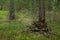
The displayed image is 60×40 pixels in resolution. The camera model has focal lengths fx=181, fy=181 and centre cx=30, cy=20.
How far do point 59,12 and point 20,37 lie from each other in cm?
1500

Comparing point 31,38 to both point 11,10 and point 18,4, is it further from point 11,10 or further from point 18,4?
point 18,4

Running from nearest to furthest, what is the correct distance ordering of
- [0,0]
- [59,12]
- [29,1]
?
[59,12] → [29,1] → [0,0]

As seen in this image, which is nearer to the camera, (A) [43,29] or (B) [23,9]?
(A) [43,29]

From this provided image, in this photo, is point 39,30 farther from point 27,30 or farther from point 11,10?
point 11,10

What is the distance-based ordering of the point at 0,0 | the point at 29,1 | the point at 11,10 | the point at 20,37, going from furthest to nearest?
the point at 0,0 → the point at 29,1 → the point at 11,10 → the point at 20,37

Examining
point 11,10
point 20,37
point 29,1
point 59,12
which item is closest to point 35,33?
point 20,37

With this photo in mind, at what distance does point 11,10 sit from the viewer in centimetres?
1922

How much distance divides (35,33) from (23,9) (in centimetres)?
2134

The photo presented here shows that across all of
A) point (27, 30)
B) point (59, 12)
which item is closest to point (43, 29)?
point (27, 30)

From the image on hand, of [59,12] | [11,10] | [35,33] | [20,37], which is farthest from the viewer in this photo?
[59,12]

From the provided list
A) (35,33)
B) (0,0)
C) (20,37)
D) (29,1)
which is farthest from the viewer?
(0,0)

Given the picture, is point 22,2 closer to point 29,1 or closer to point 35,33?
point 29,1

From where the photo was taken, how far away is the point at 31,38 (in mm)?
10164

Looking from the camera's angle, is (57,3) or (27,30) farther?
(57,3)
